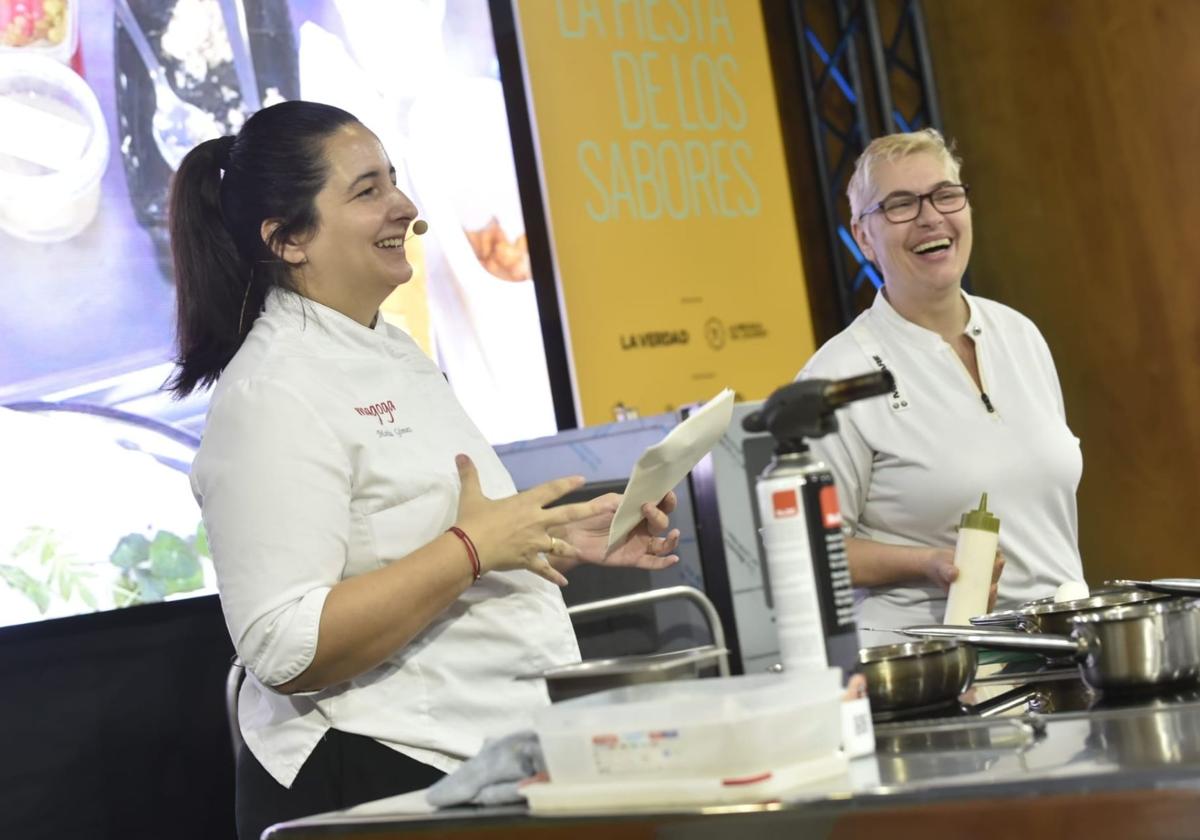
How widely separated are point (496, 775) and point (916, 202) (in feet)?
5.65

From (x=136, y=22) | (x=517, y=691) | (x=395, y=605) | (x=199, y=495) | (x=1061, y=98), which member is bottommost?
(x=517, y=691)

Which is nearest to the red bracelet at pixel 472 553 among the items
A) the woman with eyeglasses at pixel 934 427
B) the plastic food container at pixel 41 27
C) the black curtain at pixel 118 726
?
the woman with eyeglasses at pixel 934 427

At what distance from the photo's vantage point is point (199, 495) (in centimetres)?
182

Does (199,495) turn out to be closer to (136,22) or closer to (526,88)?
(136,22)

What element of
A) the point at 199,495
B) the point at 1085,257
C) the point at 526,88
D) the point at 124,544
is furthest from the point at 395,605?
the point at 1085,257

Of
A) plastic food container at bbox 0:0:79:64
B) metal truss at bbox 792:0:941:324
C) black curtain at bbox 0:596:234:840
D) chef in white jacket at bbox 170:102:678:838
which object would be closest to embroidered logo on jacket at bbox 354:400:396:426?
chef in white jacket at bbox 170:102:678:838

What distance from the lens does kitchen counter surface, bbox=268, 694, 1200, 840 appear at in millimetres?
924

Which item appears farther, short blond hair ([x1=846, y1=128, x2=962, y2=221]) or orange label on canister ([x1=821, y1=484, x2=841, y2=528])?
short blond hair ([x1=846, y1=128, x2=962, y2=221])

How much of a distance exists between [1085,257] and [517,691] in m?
3.80

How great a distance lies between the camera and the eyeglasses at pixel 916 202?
2.62 metres

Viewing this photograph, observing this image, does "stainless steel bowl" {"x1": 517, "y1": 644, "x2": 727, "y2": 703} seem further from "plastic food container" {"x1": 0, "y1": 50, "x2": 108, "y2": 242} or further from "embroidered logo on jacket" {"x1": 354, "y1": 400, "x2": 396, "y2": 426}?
"plastic food container" {"x1": 0, "y1": 50, "x2": 108, "y2": 242}

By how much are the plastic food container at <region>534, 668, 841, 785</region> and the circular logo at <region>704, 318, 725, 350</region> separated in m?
3.63

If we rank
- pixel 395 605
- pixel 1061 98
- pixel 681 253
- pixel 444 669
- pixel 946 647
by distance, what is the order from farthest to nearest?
pixel 1061 98
pixel 681 253
pixel 444 669
pixel 395 605
pixel 946 647

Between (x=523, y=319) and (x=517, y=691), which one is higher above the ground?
(x=523, y=319)
